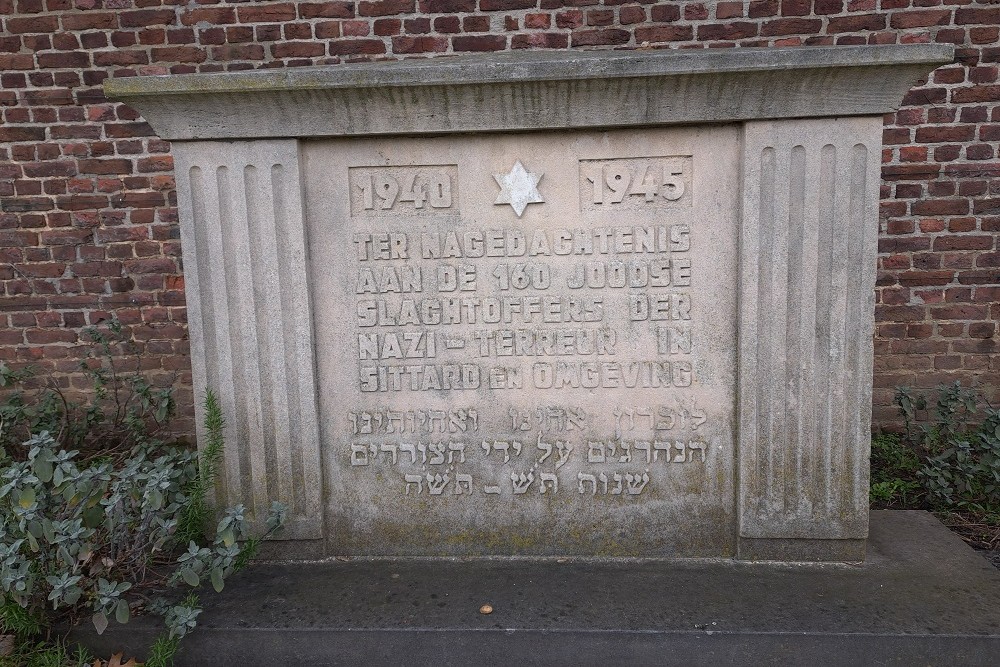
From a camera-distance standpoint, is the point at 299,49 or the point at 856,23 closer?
the point at 856,23

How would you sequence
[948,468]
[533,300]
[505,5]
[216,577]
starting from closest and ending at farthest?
[216,577]
[533,300]
[948,468]
[505,5]

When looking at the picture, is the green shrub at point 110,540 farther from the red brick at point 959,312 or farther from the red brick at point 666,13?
the red brick at point 959,312

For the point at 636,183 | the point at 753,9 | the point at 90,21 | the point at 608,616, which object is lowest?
the point at 608,616

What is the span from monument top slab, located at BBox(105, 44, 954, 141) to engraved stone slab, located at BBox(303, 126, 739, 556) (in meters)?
0.09

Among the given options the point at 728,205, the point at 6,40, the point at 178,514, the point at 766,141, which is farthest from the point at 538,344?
the point at 6,40

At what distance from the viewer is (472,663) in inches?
79.6

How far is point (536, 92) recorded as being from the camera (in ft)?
7.08

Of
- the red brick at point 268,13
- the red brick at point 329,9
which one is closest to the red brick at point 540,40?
the red brick at point 329,9

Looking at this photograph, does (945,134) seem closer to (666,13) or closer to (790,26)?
(790,26)

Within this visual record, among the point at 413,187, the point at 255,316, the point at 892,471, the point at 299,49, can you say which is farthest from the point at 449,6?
the point at 892,471

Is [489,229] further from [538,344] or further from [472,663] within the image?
[472,663]

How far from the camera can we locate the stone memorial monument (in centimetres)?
218

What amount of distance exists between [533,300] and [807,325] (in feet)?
3.03

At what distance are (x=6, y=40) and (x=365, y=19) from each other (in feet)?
6.37
